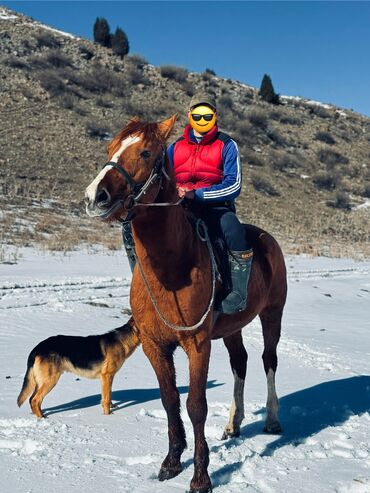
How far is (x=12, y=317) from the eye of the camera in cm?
927

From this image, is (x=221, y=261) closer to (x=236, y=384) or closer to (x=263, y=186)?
(x=236, y=384)

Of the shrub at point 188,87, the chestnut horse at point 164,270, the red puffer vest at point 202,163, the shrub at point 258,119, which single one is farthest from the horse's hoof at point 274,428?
the shrub at point 188,87

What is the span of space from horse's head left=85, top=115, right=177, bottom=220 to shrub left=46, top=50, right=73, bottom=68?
41.9m

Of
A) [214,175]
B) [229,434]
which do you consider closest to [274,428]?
A: [229,434]

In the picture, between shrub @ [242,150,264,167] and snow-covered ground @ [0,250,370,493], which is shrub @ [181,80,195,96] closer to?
shrub @ [242,150,264,167]

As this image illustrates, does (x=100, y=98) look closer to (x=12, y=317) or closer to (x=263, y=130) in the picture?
(x=263, y=130)

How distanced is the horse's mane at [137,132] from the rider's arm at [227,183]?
93cm

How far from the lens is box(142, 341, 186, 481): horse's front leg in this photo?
418cm

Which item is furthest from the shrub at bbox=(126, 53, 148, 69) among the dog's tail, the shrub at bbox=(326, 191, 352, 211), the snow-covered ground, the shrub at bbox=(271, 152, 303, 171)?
the dog's tail

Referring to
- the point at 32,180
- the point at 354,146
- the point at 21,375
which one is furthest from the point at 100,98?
the point at 21,375

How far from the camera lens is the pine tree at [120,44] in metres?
51.0

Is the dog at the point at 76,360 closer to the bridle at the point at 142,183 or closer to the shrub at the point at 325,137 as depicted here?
the bridle at the point at 142,183

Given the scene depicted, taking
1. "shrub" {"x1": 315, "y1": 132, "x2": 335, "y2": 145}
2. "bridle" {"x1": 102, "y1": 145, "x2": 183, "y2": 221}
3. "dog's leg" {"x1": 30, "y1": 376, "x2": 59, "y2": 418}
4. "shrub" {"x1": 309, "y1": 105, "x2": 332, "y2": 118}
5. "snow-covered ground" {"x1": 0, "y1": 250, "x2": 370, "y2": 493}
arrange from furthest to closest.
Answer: "shrub" {"x1": 309, "y1": 105, "x2": 332, "y2": 118}, "shrub" {"x1": 315, "y1": 132, "x2": 335, "y2": 145}, "dog's leg" {"x1": 30, "y1": 376, "x2": 59, "y2": 418}, "snow-covered ground" {"x1": 0, "y1": 250, "x2": 370, "y2": 493}, "bridle" {"x1": 102, "y1": 145, "x2": 183, "y2": 221}

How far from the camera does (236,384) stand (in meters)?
5.59
